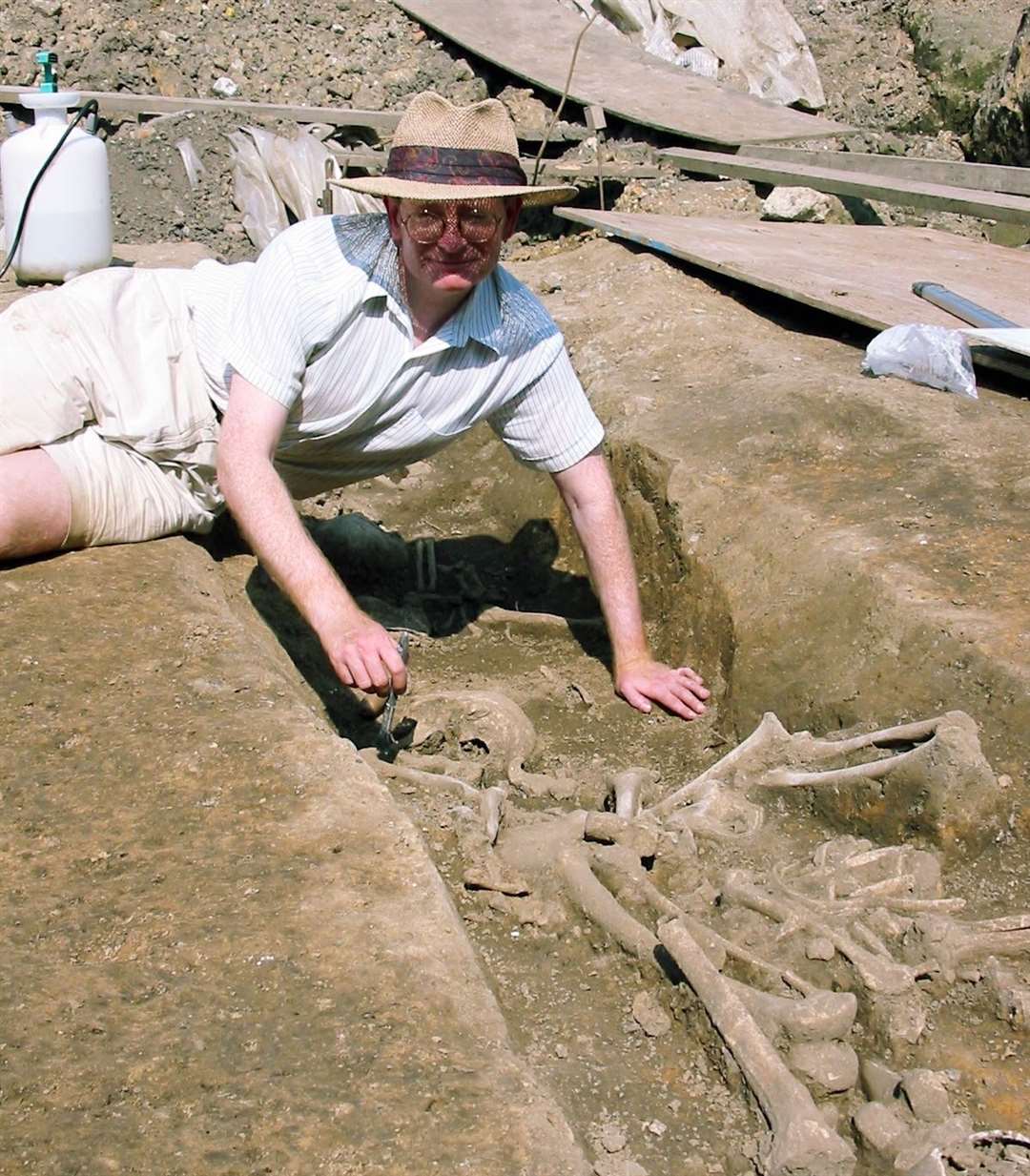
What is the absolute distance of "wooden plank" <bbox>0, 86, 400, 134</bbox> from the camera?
8953mm

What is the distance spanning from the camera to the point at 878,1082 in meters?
2.34

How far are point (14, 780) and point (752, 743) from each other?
1645 millimetres

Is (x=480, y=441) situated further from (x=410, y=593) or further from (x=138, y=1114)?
(x=138, y=1114)

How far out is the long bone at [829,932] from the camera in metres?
2.48

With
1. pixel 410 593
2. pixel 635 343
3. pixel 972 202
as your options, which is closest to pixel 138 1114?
pixel 410 593

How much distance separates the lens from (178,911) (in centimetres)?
220

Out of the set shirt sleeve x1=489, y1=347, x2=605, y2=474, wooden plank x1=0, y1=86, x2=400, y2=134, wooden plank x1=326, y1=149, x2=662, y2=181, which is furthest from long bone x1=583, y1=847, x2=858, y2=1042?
wooden plank x1=0, y1=86, x2=400, y2=134

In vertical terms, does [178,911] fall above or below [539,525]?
above

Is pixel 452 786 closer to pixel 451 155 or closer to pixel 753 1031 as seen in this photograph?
pixel 753 1031

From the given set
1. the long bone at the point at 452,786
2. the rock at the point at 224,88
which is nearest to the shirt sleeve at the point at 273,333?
the long bone at the point at 452,786

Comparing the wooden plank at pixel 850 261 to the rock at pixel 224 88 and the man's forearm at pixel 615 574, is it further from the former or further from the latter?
the rock at pixel 224 88

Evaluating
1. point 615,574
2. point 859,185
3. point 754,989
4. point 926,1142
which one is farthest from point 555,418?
point 859,185

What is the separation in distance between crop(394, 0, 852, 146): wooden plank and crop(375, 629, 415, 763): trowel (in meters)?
6.82

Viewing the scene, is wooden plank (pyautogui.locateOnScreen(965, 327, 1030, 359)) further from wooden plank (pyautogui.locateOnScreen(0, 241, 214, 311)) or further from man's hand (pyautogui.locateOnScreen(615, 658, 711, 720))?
wooden plank (pyautogui.locateOnScreen(0, 241, 214, 311))
